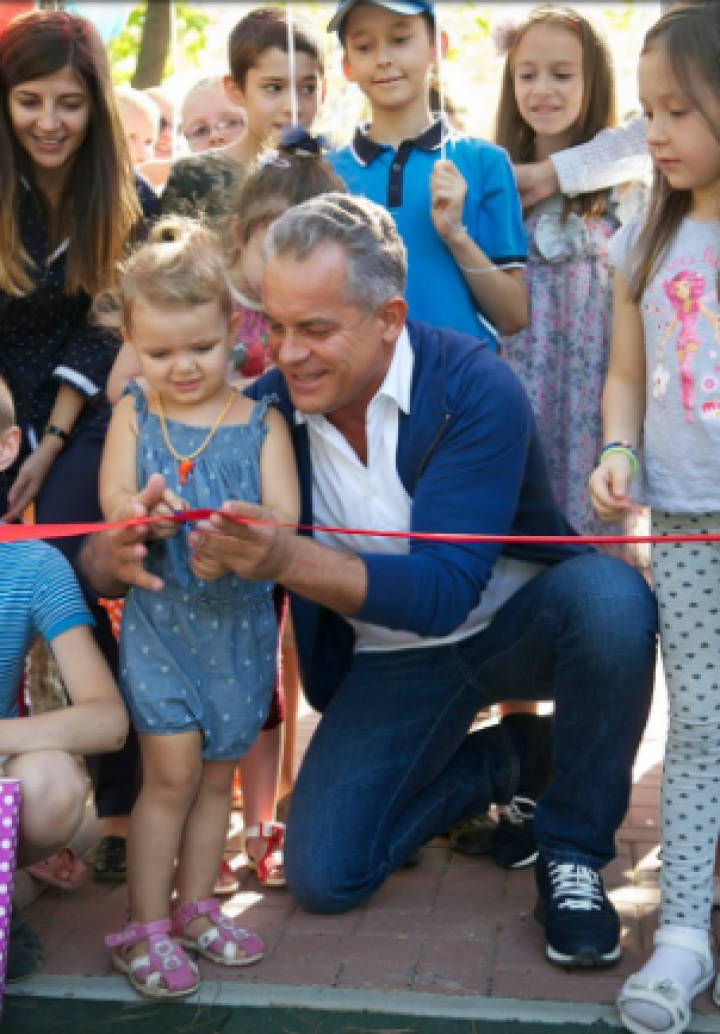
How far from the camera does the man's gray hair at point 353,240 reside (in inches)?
129

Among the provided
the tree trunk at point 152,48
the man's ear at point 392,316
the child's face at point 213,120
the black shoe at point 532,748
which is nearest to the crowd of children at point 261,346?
the man's ear at point 392,316

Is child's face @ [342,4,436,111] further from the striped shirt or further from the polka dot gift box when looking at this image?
the polka dot gift box

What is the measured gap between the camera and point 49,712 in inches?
122

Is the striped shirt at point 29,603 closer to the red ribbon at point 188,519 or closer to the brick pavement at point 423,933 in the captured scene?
the red ribbon at point 188,519

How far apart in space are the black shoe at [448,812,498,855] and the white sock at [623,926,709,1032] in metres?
0.82

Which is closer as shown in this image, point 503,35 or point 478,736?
point 478,736

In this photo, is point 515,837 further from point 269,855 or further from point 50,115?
point 50,115

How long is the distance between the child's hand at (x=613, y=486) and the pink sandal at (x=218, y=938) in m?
1.14

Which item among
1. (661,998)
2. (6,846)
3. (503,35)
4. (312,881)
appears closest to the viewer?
(6,846)

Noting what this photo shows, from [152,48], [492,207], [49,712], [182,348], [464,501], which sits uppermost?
[152,48]

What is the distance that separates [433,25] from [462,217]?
59 centimetres

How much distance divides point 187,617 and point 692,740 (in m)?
1.03

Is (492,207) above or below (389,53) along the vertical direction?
below

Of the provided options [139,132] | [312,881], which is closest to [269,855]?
[312,881]
